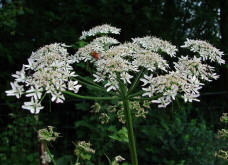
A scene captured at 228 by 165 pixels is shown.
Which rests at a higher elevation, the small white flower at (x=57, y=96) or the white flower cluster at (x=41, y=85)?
the white flower cluster at (x=41, y=85)

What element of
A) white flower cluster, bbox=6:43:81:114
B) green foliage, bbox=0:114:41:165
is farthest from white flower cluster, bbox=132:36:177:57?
green foliage, bbox=0:114:41:165

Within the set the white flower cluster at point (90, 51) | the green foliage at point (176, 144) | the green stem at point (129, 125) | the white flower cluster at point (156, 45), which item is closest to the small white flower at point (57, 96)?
the green stem at point (129, 125)

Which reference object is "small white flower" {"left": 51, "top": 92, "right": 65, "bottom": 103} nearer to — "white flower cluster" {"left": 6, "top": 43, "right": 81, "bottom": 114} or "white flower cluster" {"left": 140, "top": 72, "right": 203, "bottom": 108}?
"white flower cluster" {"left": 6, "top": 43, "right": 81, "bottom": 114}

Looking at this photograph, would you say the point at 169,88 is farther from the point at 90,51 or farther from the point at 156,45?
the point at 90,51

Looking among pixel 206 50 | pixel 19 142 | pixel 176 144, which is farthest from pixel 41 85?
pixel 19 142

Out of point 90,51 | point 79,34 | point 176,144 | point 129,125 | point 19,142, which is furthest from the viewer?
point 79,34

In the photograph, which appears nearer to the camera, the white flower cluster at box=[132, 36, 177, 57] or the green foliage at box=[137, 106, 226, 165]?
the white flower cluster at box=[132, 36, 177, 57]

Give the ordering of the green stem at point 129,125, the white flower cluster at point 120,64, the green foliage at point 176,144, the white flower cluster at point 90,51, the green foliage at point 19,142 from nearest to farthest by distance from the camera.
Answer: the green stem at point 129,125, the white flower cluster at point 120,64, the white flower cluster at point 90,51, the green foliage at point 176,144, the green foliage at point 19,142

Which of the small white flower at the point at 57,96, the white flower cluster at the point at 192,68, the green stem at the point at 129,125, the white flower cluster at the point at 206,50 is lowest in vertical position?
the green stem at the point at 129,125

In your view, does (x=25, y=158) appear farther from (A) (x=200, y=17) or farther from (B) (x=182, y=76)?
(A) (x=200, y=17)

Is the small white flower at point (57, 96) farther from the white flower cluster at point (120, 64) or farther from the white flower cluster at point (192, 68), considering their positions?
the white flower cluster at point (192, 68)
